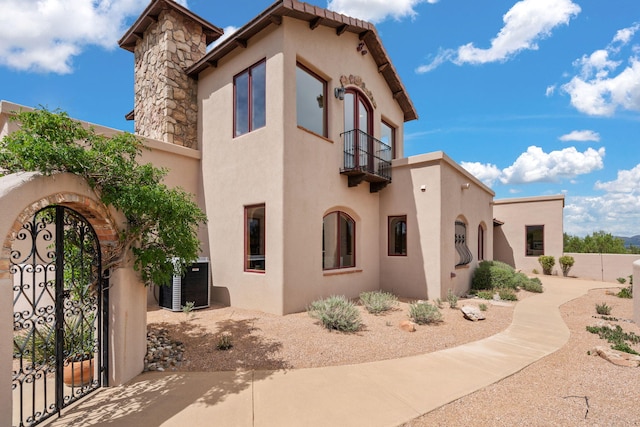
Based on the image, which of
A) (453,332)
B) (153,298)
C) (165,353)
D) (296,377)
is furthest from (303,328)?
(153,298)

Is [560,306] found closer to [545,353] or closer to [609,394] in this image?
[545,353]

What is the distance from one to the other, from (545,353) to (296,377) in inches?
178

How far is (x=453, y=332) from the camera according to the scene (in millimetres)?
6816

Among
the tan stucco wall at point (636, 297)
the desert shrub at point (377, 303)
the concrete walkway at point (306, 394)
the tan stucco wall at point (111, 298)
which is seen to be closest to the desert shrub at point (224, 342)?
the concrete walkway at point (306, 394)

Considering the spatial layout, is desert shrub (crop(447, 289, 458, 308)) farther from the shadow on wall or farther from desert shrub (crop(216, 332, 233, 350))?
the shadow on wall

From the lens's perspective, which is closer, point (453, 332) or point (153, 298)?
point (453, 332)

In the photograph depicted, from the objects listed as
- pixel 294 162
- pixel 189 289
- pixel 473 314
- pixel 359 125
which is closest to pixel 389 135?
pixel 359 125

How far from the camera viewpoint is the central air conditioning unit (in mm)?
7988

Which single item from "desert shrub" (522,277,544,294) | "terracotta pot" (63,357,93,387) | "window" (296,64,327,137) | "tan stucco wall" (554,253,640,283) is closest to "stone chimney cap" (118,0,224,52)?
"window" (296,64,327,137)

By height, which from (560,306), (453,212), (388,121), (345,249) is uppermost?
(388,121)

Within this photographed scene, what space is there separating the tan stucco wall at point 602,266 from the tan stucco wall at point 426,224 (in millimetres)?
10697

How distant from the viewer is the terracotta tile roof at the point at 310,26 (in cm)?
803

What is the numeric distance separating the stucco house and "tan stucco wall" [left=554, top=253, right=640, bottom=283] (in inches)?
374

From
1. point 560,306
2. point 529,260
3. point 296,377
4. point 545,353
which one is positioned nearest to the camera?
point 296,377
